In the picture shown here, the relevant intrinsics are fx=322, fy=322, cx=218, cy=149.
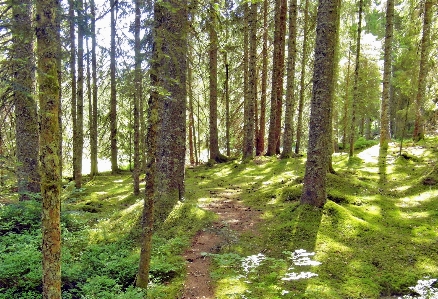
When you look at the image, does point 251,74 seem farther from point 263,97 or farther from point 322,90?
point 322,90

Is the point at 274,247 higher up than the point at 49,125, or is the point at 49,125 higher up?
the point at 49,125

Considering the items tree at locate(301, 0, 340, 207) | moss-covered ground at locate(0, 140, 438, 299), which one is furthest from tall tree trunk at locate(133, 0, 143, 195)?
tree at locate(301, 0, 340, 207)

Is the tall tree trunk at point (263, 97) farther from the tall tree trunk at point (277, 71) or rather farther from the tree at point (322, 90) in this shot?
the tree at point (322, 90)

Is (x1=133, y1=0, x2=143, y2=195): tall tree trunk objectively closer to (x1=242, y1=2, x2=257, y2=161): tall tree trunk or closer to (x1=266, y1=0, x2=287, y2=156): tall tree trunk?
(x1=242, y1=2, x2=257, y2=161): tall tree trunk

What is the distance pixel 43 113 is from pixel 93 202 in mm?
7935

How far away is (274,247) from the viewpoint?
638 centimetres

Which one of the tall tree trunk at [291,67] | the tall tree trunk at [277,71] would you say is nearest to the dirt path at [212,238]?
the tall tree trunk at [291,67]

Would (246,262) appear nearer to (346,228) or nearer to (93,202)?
(346,228)

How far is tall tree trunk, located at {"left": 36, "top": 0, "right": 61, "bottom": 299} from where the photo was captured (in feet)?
11.4

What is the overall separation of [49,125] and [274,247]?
15.3 ft

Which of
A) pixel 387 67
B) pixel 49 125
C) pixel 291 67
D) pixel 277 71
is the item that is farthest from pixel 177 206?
pixel 387 67

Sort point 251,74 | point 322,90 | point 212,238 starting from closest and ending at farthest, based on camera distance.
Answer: point 322,90 → point 212,238 → point 251,74

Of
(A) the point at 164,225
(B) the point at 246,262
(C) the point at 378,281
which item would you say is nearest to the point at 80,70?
(A) the point at 164,225

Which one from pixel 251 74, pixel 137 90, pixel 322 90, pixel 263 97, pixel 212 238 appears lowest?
pixel 212 238
